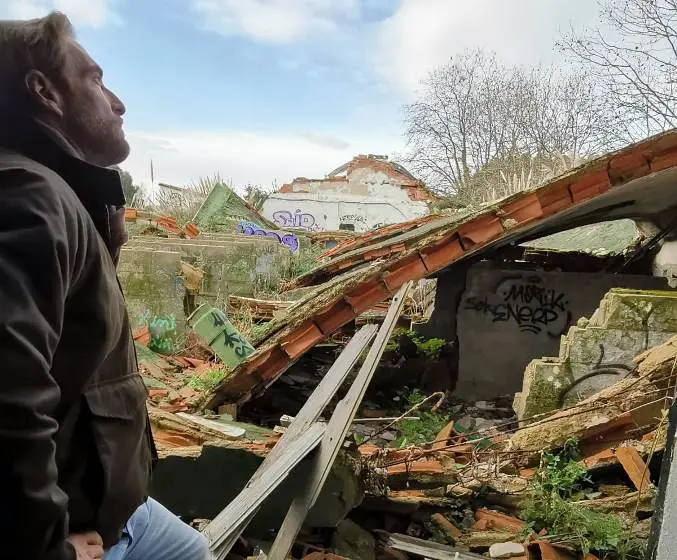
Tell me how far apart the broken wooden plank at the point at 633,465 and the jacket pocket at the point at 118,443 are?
455cm

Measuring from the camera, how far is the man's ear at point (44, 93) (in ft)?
4.41

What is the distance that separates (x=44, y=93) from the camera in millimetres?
1367

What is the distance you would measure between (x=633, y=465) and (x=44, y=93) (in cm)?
514

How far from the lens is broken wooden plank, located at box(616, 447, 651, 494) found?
15.8 feet

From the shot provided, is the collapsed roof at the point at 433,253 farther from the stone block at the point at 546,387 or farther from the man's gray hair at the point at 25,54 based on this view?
the man's gray hair at the point at 25,54

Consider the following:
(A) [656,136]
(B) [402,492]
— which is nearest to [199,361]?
(B) [402,492]

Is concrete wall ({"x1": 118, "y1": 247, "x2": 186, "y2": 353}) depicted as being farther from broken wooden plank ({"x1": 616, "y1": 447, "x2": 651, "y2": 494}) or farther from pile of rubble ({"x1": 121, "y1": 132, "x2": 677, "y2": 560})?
broken wooden plank ({"x1": 616, "y1": 447, "x2": 651, "y2": 494})

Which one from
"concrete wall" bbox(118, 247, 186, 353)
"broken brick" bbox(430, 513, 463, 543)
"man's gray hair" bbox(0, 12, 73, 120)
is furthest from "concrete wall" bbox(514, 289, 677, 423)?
"man's gray hair" bbox(0, 12, 73, 120)

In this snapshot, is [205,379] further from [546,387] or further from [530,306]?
[530,306]

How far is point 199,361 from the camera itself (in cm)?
933

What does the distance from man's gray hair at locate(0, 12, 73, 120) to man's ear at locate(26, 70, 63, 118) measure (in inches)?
0.5

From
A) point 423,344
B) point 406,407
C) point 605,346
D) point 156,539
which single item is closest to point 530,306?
point 423,344

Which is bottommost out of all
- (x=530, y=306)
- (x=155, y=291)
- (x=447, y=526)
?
(x=447, y=526)

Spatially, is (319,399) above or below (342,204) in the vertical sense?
below
